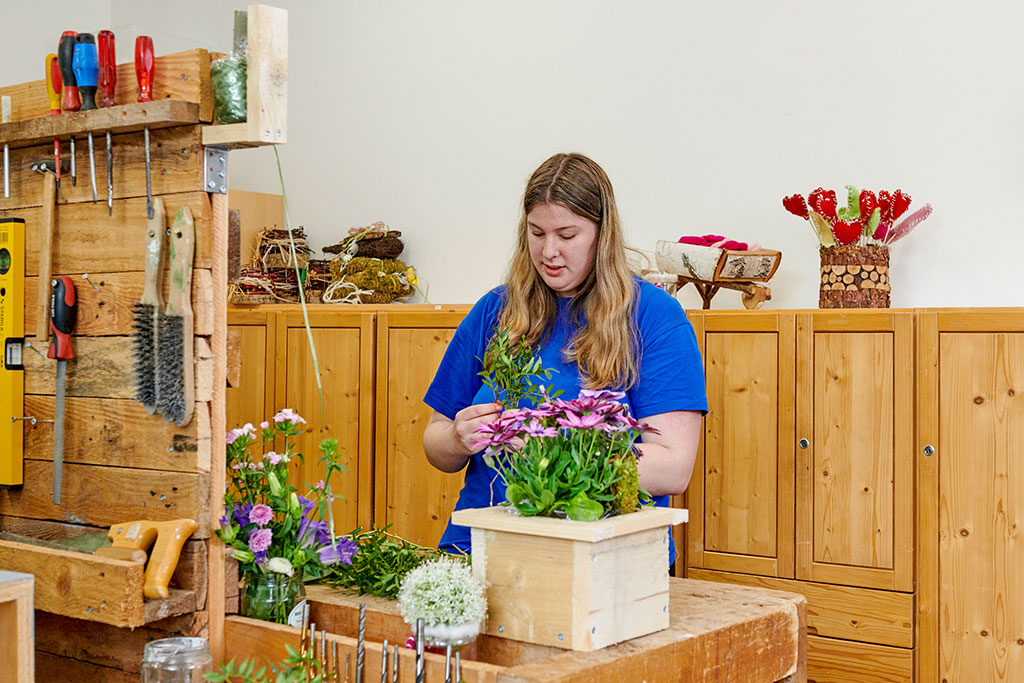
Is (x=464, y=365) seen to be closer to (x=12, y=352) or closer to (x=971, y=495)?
(x=12, y=352)

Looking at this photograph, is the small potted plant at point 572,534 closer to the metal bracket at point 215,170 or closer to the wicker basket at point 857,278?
the metal bracket at point 215,170

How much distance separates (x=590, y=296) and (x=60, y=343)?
1023mm

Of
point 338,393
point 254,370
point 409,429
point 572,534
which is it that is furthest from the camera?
point 254,370

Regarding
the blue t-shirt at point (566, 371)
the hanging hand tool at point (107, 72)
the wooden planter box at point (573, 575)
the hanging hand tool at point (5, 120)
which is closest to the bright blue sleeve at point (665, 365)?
the blue t-shirt at point (566, 371)

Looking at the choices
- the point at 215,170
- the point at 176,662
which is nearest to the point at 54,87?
the point at 215,170

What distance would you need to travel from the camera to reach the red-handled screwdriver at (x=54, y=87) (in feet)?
6.60

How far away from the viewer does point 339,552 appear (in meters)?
1.95

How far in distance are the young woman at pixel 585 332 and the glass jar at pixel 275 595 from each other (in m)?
0.31

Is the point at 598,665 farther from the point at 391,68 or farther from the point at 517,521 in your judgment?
the point at 391,68

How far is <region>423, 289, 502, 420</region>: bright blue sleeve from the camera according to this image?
2.36 m

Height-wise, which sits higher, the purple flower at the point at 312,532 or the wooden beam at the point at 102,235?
the wooden beam at the point at 102,235

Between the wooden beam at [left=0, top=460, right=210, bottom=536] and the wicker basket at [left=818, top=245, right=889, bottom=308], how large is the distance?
81.2 inches

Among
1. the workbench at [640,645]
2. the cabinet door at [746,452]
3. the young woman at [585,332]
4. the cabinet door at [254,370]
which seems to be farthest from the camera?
the cabinet door at [254,370]

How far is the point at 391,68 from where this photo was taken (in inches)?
192
